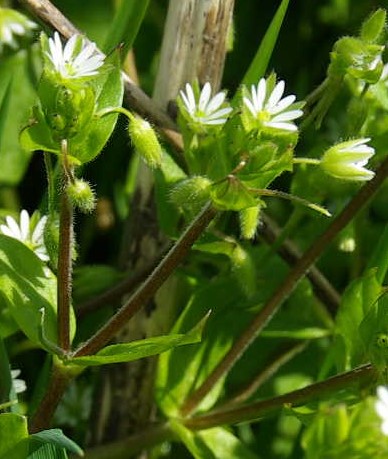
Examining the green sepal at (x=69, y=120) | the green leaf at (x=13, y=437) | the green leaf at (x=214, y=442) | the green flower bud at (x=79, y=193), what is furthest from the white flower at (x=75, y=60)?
the green leaf at (x=214, y=442)

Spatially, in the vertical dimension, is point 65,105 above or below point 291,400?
above

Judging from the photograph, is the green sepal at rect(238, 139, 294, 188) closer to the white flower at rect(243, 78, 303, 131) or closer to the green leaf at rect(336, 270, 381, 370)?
the white flower at rect(243, 78, 303, 131)

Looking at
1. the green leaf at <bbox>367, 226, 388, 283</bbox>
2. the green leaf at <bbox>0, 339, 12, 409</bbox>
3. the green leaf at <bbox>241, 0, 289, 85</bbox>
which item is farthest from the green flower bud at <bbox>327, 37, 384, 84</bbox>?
the green leaf at <bbox>0, 339, 12, 409</bbox>

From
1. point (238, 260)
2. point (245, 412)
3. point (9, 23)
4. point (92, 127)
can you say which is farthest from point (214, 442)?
point (9, 23)

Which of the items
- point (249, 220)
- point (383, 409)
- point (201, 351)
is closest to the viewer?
point (383, 409)

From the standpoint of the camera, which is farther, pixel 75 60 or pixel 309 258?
pixel 309 258

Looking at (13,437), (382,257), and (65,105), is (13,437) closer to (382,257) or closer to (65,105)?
(65,105)

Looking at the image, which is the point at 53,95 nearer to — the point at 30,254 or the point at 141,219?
the point at 30,254
